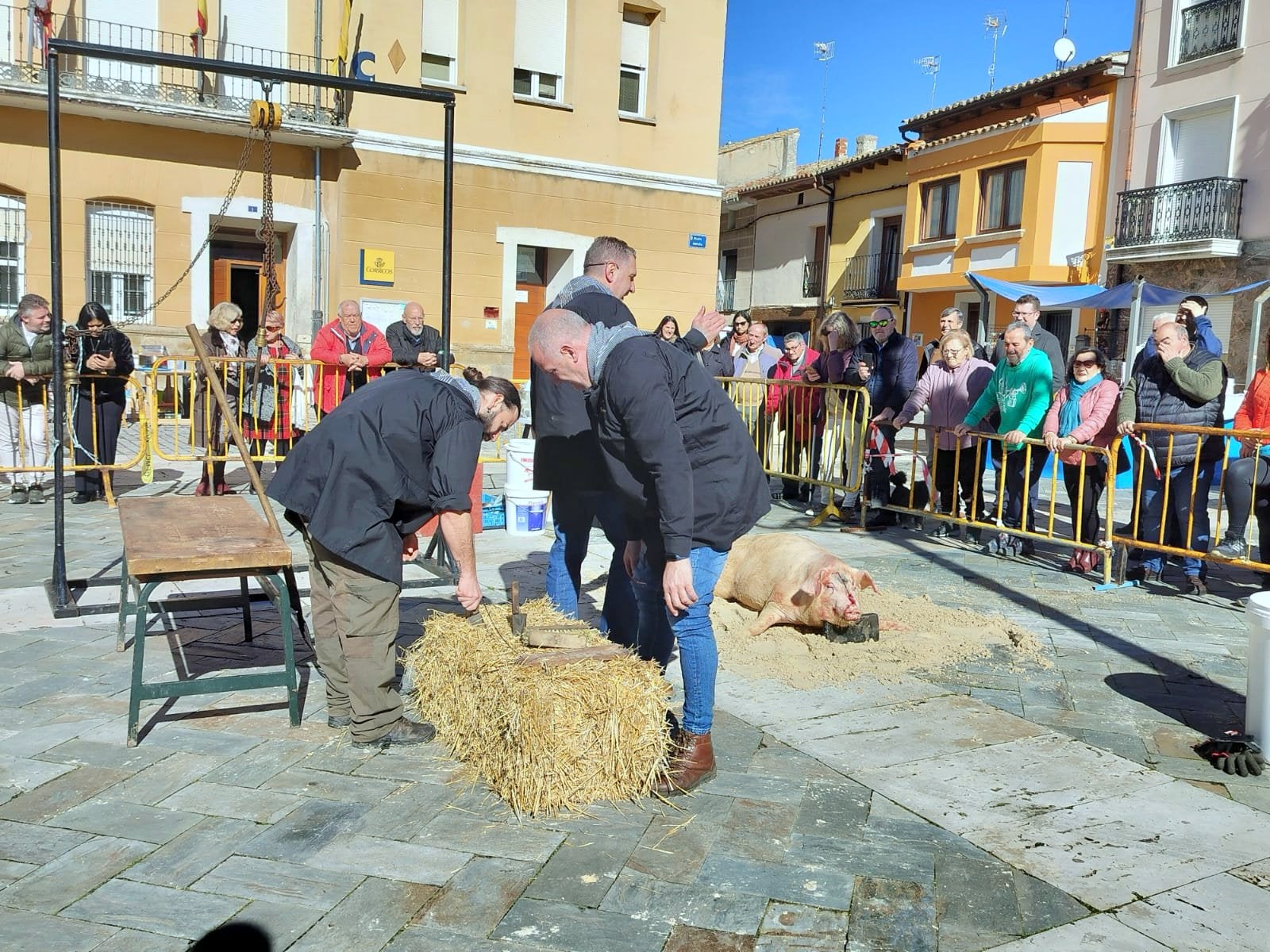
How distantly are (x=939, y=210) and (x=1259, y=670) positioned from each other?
2614 cm

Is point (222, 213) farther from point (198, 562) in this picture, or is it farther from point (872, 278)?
point (872, 278)

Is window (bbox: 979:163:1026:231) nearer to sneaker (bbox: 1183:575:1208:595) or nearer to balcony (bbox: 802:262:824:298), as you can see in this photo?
balcony (bbox: 802:262:824:298)

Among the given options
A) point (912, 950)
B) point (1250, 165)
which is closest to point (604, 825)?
point (912, 950)

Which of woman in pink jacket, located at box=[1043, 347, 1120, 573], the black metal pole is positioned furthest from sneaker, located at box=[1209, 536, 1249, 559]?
the black metal pole

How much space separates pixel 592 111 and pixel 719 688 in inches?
589

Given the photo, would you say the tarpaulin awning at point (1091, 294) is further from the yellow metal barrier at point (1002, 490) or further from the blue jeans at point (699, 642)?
the blue jeans at point (699, 642)

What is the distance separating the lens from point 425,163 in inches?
658

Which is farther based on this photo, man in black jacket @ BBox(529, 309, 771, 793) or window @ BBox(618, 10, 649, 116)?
window @ BBox(618, 10, 649, 116)

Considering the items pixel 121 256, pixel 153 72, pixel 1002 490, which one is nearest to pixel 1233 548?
pixel 1002 490

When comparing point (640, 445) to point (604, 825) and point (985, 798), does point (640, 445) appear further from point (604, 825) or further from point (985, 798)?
point (985, 798)

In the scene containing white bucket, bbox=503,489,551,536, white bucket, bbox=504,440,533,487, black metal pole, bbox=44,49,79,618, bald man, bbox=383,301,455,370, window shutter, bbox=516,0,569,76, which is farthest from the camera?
window shutter, bbox=516,0,569,76

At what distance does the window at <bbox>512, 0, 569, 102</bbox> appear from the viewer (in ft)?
57.0

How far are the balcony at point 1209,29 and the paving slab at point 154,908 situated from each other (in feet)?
80.8

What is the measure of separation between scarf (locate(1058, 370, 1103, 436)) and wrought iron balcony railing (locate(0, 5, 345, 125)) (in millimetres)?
12272
